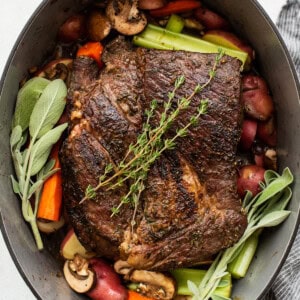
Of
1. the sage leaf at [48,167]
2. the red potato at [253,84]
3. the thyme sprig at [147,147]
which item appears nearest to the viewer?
the thyme sprig at [147,147]

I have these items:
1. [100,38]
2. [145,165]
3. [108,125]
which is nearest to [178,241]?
[145,165]

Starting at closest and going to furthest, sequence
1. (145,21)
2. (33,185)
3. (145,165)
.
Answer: (145,165)
(33,185)
(145,21)

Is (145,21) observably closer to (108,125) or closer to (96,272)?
(108,125)

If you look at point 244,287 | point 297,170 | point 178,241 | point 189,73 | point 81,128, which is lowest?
point 244,287

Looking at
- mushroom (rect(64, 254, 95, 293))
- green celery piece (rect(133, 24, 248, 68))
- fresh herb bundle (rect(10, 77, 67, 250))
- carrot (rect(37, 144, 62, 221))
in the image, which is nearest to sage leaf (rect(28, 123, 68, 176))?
fresh herb bundle (rect(10, 77, 67, 250))

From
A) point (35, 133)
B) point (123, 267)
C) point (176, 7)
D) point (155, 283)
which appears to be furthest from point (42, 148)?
point (176, 7)

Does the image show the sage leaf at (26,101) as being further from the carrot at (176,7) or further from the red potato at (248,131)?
the red potato at (248,131)

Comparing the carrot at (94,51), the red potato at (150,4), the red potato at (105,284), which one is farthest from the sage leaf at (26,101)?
the red potato at (105,284)
